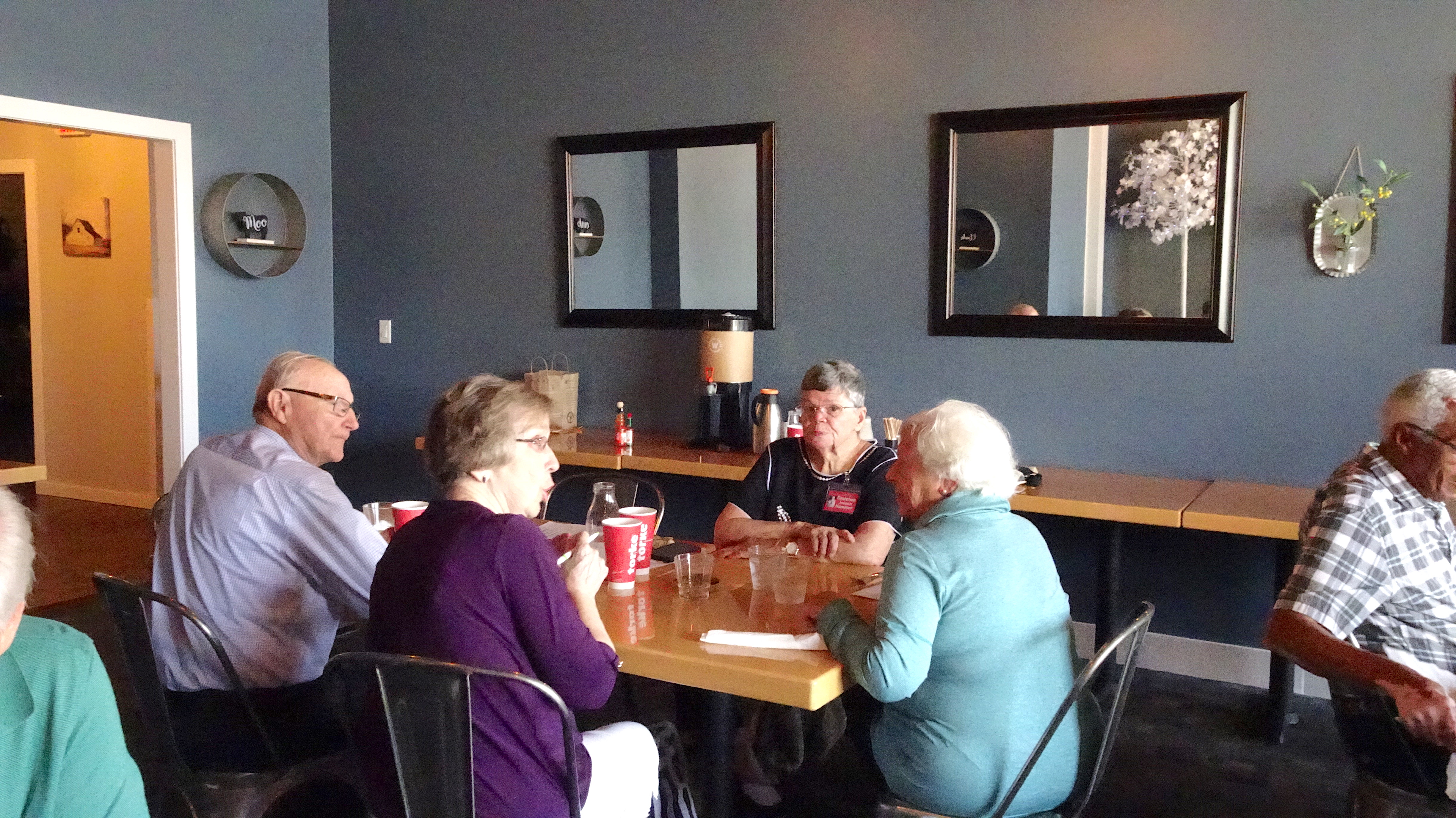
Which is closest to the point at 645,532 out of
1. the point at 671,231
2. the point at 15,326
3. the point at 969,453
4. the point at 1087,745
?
the point at 969,453

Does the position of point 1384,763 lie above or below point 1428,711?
below

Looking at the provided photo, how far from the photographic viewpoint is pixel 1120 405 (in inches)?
154

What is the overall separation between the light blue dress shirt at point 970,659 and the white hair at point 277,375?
1336 mm

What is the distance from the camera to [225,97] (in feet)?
16.9

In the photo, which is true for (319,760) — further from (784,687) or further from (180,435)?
(180,435)

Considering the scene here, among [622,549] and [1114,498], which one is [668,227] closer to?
[1114,498]

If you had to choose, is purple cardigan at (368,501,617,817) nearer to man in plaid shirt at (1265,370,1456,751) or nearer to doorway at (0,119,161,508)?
man in plaid shirt at (1265,370,1456,751)

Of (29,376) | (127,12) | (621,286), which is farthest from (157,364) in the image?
(29,376)

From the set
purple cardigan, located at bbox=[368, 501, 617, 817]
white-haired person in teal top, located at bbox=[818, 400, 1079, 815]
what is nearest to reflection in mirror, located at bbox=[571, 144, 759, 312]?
white-haired person in teal top, located at bbox=[818, 400, 1079, 815]

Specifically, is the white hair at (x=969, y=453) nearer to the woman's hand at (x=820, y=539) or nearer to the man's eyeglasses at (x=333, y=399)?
the woman's hand at (x=820, y=539)

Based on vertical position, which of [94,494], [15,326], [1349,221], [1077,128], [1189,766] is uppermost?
[1077,128]

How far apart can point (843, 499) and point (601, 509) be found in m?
0.83

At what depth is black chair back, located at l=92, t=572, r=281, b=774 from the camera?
6.41ft

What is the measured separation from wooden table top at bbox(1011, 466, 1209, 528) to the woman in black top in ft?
1.99
